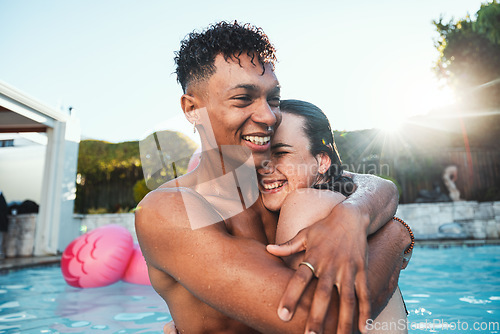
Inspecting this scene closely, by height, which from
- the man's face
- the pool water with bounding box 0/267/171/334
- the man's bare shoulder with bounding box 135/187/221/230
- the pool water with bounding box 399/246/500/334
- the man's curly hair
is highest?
the man's curly hair

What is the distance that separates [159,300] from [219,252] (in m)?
5.14

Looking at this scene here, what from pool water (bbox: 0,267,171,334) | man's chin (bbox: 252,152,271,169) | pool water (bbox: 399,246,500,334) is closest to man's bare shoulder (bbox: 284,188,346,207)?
man's chin (bbox: 252,152,271,169)

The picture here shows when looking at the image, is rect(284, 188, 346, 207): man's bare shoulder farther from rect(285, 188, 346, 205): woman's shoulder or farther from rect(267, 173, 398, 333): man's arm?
rect(267, 173, 398, 333): man's arm

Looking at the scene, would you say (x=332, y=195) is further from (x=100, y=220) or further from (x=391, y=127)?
(x=391, y=127)

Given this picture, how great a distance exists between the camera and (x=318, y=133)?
2480 millimetres

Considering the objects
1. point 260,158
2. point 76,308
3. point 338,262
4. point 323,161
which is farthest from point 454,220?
point 338,262

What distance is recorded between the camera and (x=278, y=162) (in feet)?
7.67

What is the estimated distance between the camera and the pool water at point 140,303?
13.9 ft

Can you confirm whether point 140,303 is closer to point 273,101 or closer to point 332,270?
point 273,101

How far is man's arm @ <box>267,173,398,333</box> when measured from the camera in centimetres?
117

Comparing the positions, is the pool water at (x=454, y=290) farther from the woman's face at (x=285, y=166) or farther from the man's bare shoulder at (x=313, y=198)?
the man's bare shoulder at (x=313, y=198)

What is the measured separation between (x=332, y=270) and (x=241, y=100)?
3.43 ft

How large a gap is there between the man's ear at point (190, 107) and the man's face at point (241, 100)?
112 millimetres

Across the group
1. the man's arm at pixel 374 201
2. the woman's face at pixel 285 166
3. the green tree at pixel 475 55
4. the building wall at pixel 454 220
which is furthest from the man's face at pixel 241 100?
the green tree at pixel 475 55
